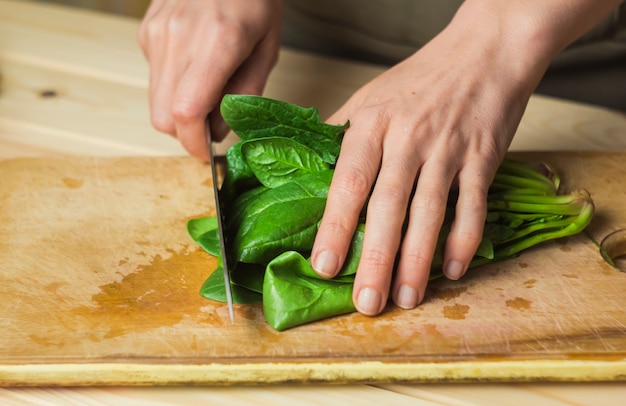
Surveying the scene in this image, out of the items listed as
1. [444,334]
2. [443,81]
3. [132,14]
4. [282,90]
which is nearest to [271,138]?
[443,81]

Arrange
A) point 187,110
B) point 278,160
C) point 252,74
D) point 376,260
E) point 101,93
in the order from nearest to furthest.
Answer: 1. point 376,260
2. point 278,160
3. point 187,110
4. point 252,74
5. point 101,93

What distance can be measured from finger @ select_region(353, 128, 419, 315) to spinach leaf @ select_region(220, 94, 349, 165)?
14 centimetres

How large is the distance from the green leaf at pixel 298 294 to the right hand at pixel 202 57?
0.42 metres

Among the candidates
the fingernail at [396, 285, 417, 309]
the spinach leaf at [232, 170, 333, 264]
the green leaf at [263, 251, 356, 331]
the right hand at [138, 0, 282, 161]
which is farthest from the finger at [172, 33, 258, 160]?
the fingernail at [396, 285, 417, 309]

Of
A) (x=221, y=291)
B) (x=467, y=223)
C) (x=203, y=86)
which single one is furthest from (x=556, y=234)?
(x=203, y=86)

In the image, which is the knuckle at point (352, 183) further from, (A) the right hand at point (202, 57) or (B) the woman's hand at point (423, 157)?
(A) the right hand at point (202, 57)

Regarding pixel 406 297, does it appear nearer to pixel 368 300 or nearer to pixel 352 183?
pixel 368 300

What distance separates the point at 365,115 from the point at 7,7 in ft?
4.59

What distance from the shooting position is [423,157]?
1117 millimetres

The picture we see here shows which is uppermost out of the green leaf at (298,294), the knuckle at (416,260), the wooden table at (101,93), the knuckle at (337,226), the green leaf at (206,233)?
the knuckle at (337,226)

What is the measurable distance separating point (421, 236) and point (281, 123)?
0.94 ft

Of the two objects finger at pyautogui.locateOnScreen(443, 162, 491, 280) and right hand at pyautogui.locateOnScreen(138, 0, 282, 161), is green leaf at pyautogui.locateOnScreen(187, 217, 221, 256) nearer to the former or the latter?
right hand at pyautogui.locateOnScreen(138, 0, 282, 161)

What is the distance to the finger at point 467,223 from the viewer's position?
1100mm

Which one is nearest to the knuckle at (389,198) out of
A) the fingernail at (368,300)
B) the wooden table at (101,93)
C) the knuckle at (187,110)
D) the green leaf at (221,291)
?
the fingernail at (368,300)
